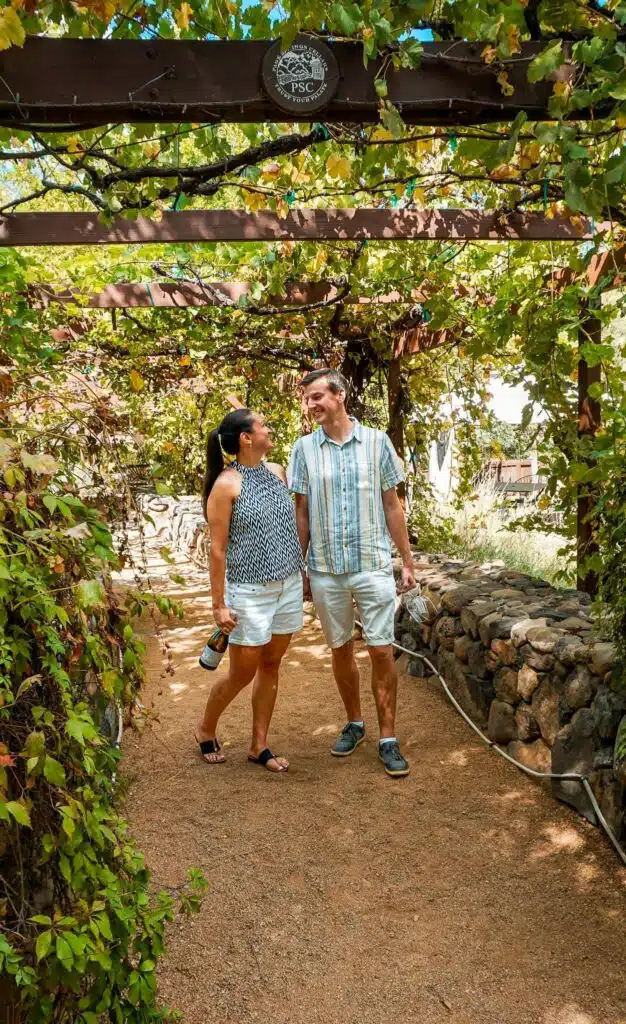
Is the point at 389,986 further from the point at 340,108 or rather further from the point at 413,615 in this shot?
the point at 413,615

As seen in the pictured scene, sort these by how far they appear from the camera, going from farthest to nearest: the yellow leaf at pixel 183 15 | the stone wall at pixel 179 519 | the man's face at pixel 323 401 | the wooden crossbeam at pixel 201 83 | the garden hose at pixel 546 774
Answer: the stone wall at pixel 179 519 → the man's face at pixel 323 401 → the garden hose at pixel 546 774 → the yellow leaf at pixel 183 15 → the wooden crossbeam at pixel 201 83

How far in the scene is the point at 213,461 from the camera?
3533 millimetres

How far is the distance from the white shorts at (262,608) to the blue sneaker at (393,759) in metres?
0.68

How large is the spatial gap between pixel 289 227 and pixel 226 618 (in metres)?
2.19

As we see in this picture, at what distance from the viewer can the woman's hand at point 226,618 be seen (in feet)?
11.0

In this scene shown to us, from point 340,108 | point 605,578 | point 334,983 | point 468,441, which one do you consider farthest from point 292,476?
point 468,441

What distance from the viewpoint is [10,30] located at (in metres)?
1.84

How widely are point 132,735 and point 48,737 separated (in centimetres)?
278

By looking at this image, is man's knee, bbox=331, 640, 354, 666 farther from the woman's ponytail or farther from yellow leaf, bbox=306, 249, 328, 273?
yellow leaf, bbox=306, 249, 328, 273

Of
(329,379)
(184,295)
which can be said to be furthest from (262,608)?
(184,295)

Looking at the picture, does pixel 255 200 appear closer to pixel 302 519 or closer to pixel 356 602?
pixel 302 519

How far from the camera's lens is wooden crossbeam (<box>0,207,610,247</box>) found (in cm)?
421

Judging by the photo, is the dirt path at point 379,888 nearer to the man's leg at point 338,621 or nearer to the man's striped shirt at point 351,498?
the man's leg at point 338,621

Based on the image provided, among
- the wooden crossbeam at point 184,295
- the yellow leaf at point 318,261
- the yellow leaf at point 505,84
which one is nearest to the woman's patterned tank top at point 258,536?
the yellow leaf at point 505,84
